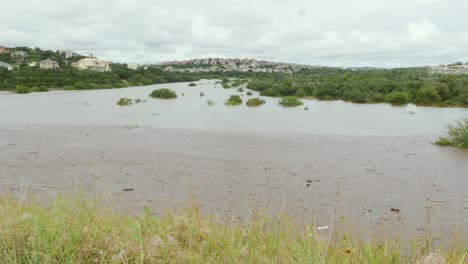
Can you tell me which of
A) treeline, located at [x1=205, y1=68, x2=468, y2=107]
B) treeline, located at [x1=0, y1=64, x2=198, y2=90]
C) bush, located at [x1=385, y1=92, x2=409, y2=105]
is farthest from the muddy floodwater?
treeline, located at [x1=0, y1=64, x2=198, y2=90]

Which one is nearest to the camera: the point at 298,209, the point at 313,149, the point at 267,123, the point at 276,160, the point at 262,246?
the point at 262,246

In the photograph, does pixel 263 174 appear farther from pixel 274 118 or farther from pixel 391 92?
pixel 391 92

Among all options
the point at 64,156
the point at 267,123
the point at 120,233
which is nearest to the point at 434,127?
the point at 267,123

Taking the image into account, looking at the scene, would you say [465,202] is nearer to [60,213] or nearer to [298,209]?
[298,209]

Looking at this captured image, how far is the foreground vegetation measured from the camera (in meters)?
2.57

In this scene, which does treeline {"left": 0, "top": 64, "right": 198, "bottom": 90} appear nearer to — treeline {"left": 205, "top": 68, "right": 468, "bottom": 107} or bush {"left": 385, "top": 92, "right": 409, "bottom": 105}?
treeline {"left": 205, "top": 68, "right": 468, "bottom": 107}

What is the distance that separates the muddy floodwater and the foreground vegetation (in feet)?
1.58

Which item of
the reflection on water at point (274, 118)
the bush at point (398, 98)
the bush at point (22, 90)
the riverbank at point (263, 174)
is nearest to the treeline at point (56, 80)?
the bush at point (22, 90)

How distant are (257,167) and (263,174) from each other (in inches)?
21.3

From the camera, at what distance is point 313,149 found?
927 cm

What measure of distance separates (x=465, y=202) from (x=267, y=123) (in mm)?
9692

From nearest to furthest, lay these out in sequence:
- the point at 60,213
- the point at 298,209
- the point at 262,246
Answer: the point at 262,246
the point at 60,213
the point at 298,209

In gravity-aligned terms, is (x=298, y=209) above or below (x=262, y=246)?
below

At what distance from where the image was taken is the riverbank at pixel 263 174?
4.98 m
